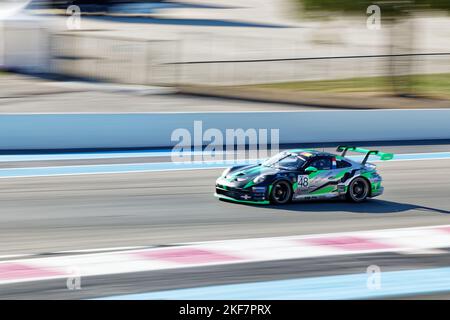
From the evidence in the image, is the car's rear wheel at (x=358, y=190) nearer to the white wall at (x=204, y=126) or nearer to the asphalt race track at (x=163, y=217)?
the asphalt race track at (x=163, y=217)

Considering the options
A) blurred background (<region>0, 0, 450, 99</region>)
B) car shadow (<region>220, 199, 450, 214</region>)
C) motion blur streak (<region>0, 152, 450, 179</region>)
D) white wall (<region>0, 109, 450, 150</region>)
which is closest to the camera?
car shadow (<region>220, 199, 450, 214</region>)

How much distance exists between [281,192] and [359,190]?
145 cm

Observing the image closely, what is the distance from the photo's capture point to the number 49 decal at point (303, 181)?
12.2 meters

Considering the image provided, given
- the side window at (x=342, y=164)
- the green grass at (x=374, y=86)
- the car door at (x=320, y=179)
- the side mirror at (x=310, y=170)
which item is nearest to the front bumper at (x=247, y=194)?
the car door at (x=320, y=179)

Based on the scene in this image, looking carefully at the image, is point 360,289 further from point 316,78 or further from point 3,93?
point 316,78

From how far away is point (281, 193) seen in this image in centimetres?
1221

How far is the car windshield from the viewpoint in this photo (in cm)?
1236

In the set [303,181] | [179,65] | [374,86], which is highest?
[179,65]

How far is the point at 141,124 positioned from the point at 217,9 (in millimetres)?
31221

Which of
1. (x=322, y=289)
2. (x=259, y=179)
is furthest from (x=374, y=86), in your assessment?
(x=322, y=289)

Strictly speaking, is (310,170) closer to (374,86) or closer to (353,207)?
Result: (353,207)

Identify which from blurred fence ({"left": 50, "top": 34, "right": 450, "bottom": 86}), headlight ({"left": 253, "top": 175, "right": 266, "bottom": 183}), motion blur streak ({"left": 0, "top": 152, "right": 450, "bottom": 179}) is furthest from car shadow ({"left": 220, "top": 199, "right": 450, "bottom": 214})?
blurred fence ({"left": 50, "top": 34, "right": 450, "bottom": 86})

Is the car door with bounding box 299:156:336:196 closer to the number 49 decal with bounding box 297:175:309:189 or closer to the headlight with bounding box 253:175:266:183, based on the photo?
the number 49 decal with bounding box 297:175:309:189

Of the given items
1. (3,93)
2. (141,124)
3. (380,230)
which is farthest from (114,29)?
(380,230)
